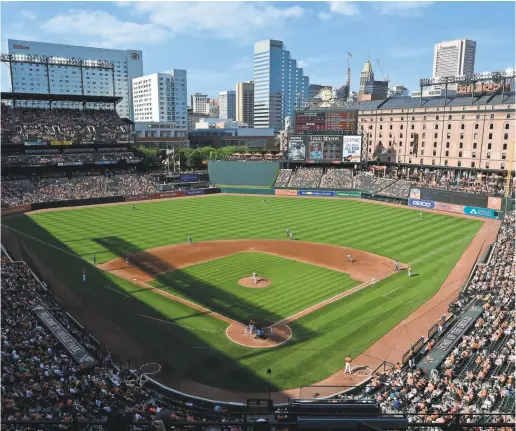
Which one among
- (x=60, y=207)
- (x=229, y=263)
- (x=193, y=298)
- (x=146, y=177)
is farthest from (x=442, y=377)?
(x=146, y=177)

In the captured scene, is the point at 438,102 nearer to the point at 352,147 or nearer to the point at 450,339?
the point at 352,147

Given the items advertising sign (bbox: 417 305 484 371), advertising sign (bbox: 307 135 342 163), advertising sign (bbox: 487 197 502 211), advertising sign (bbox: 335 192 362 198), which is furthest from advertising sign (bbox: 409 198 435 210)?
advertising sign (bbox: 417 305 484 371)

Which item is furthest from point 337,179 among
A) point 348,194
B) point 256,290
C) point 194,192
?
point 256,290

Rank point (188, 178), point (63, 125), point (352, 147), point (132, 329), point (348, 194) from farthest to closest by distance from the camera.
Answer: point (188, 178)
point (63, 125)
point (352, 147)
point (348, 194)
point (132, 329)

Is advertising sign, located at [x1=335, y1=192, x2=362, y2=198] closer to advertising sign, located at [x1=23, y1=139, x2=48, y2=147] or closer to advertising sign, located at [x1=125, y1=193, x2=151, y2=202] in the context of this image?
advertising sign, located at [x1=125, y1=193, x2=151, y2=202]

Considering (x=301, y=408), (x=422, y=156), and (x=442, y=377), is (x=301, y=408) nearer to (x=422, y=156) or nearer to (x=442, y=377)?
(x=442, y=377)

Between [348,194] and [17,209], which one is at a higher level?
[348,194]

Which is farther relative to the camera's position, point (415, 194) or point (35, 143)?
point (35, 143)
